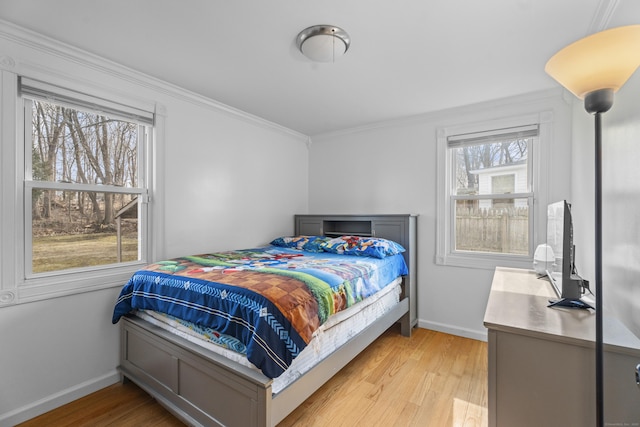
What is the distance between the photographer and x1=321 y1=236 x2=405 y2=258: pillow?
2.82 metres

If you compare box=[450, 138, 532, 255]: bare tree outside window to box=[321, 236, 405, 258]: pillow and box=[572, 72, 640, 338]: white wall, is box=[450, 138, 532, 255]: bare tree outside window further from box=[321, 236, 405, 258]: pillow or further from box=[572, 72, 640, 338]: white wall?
box=[572, 72, 640, 338]: white wall

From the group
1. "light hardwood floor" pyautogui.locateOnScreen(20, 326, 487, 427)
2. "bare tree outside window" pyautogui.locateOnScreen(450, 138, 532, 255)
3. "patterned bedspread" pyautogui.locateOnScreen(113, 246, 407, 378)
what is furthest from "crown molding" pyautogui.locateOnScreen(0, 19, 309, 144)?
"bare tree outside window" pyautogui.locateOnScreen(450, 138, 532, 255)

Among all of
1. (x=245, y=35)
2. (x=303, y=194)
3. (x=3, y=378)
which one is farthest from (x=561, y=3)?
(x=3, y=378)

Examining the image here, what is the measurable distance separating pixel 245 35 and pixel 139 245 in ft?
6.23

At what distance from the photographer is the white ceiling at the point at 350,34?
5.34 feet

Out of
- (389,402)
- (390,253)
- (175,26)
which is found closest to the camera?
(175,26)

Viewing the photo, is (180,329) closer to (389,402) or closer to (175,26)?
(389,402)

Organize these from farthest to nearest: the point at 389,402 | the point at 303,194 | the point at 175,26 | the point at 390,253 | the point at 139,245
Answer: the point at 303,194, the point at 390,253, the point at 139,245, the point at 389,402, the point at 175,26

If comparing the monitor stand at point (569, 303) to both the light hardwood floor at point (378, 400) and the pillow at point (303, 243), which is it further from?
the pillow at point (303, 243)

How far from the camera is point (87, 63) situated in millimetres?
2133

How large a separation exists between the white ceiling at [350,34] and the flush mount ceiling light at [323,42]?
5 cm

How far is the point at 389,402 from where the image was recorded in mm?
2031

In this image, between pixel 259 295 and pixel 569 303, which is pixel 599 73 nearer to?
pixel 569 303

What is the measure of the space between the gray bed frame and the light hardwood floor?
147 mm
